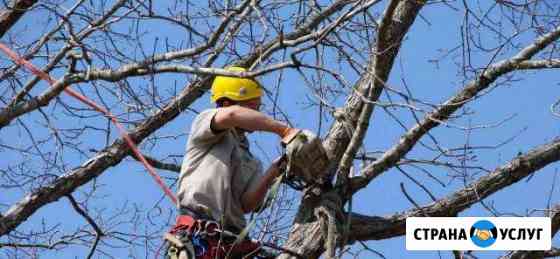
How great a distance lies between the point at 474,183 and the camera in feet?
17.9

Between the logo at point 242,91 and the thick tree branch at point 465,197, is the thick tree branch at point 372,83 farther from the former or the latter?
the logo at point 242,91

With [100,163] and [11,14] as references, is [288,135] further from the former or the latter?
[11,14]

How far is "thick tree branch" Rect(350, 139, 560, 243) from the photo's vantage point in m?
5.43

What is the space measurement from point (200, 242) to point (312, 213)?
54 centimetres

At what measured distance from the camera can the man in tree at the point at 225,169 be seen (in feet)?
17.2

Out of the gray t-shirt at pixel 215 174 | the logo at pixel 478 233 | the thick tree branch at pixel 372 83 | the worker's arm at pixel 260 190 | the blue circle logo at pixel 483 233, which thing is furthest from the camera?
the blue circle logo at pixel 483 233

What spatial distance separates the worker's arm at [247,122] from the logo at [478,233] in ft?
2.47

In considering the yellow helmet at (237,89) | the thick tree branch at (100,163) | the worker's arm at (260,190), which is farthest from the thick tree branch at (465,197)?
the thick tree branch at (100,163)

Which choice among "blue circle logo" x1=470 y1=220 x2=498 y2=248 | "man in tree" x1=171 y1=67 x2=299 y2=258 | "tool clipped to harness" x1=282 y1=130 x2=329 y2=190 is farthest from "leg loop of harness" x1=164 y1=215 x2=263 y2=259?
"blue circle logo" x1=470 y1=220 x2=498 y2=248

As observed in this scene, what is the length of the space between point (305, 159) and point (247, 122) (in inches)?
12.2

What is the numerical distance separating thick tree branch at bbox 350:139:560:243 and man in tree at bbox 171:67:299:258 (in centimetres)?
50

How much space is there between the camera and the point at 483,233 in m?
5.96

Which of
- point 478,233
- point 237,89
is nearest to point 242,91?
point 237,89

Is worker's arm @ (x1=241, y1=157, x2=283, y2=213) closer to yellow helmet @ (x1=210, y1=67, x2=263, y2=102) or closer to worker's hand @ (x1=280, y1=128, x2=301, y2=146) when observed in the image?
worker's hand @ (x1=280, y1=128, x2=301, y2=146)
